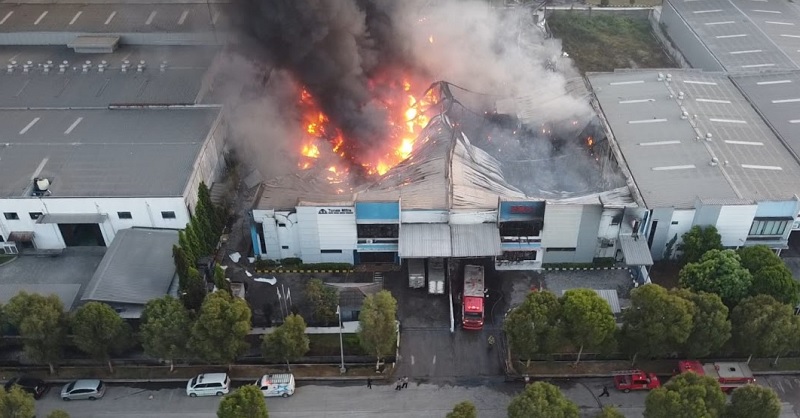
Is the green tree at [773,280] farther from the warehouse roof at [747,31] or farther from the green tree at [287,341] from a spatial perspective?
the warehouse roof at [747,31]

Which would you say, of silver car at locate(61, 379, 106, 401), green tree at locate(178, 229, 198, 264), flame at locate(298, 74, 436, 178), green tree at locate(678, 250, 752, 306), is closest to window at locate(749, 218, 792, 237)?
green tree at locate(678, 250, 752, 306)

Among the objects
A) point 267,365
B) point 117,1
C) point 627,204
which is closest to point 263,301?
point 267,365

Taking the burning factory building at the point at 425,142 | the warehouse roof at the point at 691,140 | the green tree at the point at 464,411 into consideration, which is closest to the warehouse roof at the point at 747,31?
the warehouse roof at the point at 691,140

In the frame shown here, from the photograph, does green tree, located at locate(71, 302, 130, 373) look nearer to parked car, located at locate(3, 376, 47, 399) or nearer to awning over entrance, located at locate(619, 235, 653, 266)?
parked car, located at locate(3, 376, 47, 399)

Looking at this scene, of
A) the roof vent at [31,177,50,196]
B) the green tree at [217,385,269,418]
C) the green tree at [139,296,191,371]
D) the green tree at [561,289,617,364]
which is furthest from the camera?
the roof vent at [31,177,50,196]

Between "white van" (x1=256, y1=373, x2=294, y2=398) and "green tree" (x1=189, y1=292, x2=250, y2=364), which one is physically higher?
"green tree" (x1=189, y1=292, x2=250, y2=364)

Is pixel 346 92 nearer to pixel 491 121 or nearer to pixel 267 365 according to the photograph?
pixel 491 121

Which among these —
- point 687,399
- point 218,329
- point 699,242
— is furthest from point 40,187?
point 699,242
